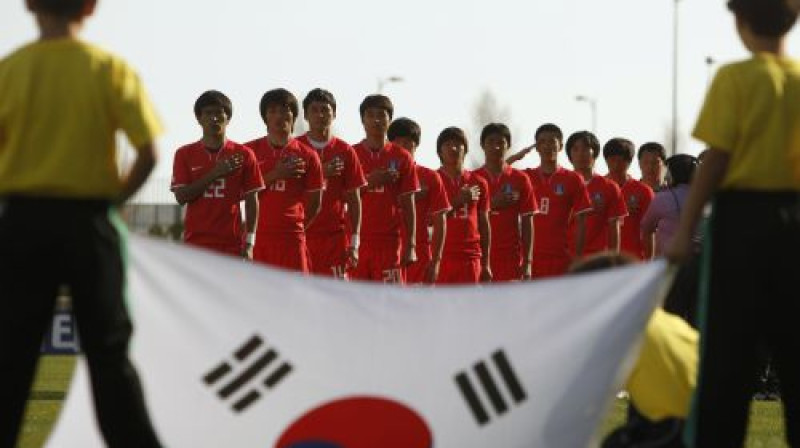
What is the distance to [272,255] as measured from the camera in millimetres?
17062

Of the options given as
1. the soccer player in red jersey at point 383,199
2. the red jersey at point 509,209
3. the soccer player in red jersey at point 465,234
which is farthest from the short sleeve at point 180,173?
the red jersey at point 509,209

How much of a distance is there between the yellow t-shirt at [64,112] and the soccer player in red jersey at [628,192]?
1352 cm

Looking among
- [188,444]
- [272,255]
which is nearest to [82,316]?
[188,444]

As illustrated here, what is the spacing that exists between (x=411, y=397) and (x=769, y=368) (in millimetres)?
10785

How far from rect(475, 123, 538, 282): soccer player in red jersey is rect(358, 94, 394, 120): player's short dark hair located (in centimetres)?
203

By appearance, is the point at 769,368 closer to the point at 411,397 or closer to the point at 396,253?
the point at 396,253

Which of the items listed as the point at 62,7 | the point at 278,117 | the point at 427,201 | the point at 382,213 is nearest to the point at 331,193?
the point at 278,117

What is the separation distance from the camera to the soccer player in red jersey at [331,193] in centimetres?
1780

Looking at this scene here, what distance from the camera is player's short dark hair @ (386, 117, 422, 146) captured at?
20.1 m

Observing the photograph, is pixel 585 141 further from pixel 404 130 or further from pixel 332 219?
pixel 332 219

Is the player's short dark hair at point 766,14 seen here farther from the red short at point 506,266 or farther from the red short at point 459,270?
the red short at point 506,266

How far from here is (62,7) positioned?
8.74 metres

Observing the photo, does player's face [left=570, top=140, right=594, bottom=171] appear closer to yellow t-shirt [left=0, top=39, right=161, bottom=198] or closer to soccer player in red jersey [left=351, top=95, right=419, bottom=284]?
soccer player in red jersey [left=351, top=95, right=419, bottom=284]

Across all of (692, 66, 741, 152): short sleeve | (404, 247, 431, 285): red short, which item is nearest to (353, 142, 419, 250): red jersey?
(404, 247, 431, 285): red short
